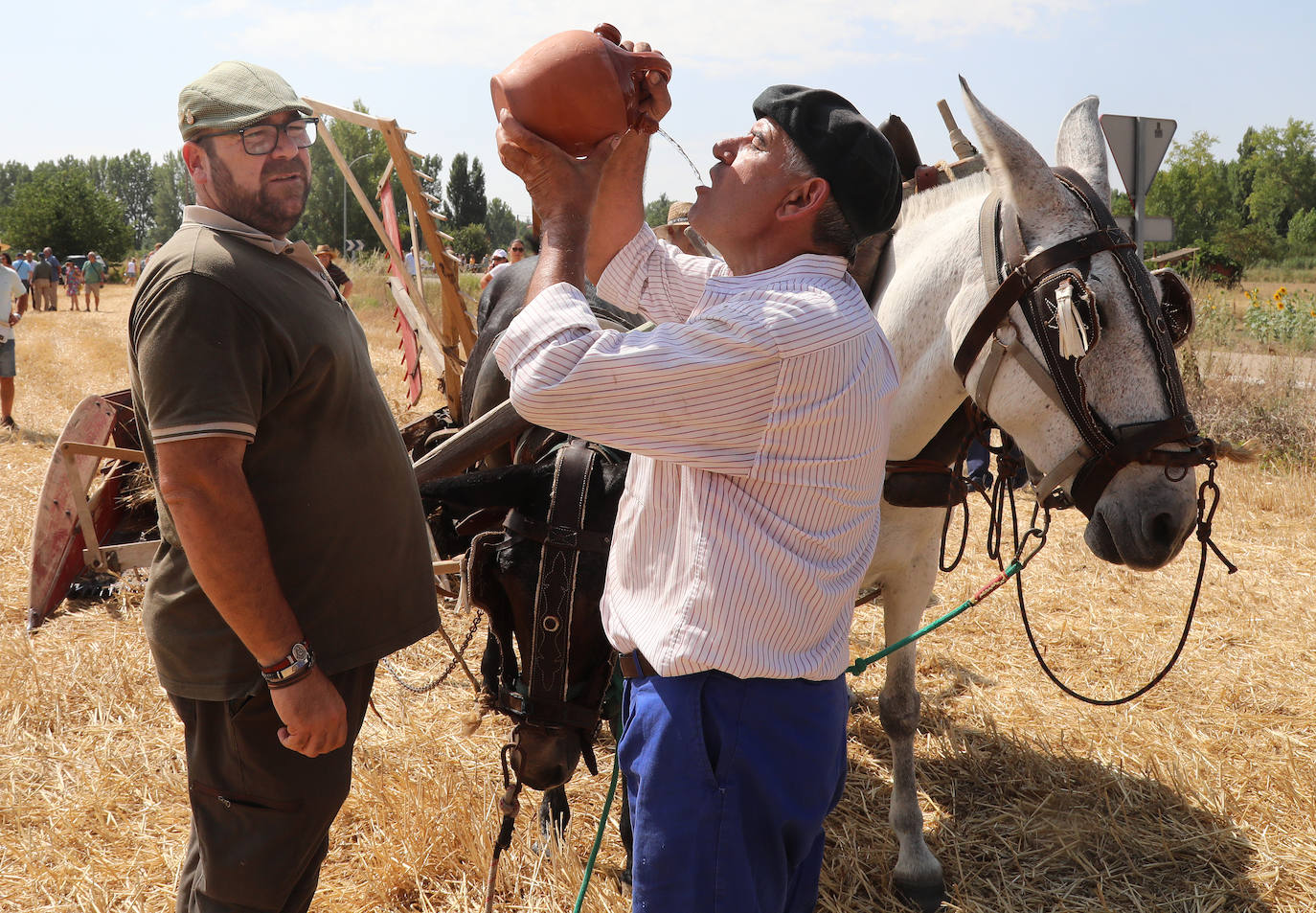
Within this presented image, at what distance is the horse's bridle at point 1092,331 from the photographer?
83.7 inches

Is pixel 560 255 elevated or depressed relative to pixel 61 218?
depressed

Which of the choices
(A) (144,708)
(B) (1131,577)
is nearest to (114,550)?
(A) (144,708)

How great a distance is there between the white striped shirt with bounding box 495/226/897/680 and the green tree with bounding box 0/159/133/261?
67.9 metres

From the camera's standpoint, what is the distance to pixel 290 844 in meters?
1.93

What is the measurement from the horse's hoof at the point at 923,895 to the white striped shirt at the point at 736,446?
6.08 feet

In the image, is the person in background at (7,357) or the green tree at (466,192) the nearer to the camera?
the person in background at (7,357)

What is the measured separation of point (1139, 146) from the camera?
6.55m

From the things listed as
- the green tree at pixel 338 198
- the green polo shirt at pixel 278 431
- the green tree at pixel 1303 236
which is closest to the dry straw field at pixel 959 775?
the green polo shirt at pixel 278 431

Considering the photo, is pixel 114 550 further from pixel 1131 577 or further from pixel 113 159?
pixel 113 159

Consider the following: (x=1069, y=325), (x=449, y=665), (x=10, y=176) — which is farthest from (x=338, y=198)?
(x=10, y=176)

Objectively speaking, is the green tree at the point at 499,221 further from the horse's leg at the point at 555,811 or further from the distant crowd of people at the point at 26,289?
the horse's leg at the point at 555,811

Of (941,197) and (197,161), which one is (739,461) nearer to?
(197,161)

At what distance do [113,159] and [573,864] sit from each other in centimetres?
15018

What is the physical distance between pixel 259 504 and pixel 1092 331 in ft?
6.20
